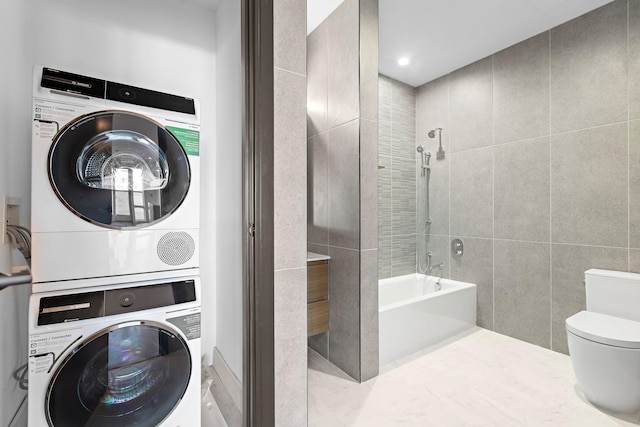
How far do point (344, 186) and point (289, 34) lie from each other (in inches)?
40.5

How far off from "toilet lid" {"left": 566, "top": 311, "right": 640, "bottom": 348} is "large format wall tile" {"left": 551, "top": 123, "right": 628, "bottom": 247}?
56cm

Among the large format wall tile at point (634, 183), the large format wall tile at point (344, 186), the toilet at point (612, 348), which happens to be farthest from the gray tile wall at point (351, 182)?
the large format wall tile at point (634, 183)

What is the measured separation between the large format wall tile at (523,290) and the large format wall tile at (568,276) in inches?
1.8

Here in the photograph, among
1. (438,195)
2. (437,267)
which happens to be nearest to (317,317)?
(437,267)

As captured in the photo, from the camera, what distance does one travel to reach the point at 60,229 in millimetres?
1126

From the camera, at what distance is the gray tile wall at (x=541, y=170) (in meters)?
2.08

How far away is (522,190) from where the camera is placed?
257 centimetres

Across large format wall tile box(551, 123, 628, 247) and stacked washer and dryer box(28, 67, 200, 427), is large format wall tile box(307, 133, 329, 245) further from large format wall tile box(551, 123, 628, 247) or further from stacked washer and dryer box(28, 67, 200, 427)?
large format wall tile box(551, 123, 628, 247)

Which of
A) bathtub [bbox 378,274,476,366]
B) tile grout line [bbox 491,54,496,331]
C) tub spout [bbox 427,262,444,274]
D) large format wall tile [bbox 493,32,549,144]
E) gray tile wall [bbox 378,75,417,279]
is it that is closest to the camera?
bathtub [bbox 378,274,476,366]

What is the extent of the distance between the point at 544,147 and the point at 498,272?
1.14 meters

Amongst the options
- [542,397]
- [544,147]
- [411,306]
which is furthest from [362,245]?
[544,147]

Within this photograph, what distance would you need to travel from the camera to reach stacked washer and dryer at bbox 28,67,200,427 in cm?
109

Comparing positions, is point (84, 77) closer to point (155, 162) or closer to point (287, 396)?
point (155, 162)

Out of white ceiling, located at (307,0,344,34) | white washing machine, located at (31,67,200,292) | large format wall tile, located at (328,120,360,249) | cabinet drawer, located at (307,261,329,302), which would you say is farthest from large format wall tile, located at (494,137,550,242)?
white washing machine, located at (31,67,200,292)
